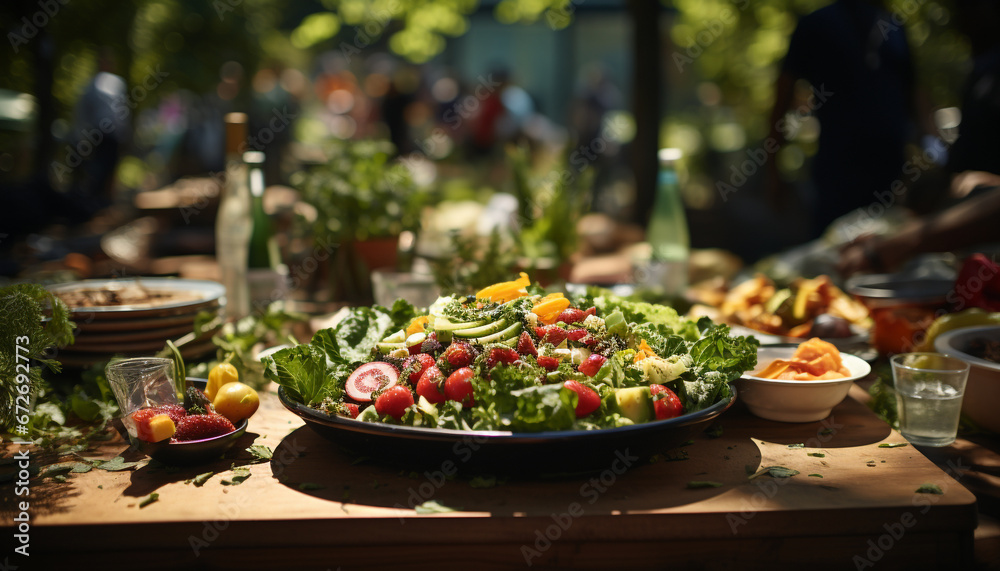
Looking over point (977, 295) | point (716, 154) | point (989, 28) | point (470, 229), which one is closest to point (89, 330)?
point (470, 229)

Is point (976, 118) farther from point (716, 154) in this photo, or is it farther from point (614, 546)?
point (716, 154)

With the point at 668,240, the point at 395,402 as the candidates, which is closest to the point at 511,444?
the point at 395,402

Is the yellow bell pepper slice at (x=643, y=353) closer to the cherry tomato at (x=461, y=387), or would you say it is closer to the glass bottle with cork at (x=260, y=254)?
the cherry tomato at (x=461, y=387)

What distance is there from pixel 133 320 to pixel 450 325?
3.23ft

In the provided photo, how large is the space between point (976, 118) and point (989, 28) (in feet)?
1.98

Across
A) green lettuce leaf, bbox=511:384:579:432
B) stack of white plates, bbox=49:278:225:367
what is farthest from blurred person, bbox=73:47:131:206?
green lettuce leaf, bbox=511:384:579:432

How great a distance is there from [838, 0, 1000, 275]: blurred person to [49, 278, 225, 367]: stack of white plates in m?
2.42

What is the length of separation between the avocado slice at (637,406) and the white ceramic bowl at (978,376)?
91 centimetres

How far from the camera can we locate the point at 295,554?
53.2 inches

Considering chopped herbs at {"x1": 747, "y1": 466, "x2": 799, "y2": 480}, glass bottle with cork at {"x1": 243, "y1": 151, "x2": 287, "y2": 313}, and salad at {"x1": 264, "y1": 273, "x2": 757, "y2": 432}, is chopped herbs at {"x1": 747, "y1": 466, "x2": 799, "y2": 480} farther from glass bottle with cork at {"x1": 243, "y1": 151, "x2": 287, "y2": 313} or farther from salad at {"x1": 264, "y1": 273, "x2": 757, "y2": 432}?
glass bottle with cork at {"x1": 243, "y1": 151, "x2": 287, "y2": 313}

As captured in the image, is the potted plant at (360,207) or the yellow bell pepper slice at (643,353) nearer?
the yellow bell pepper slice at (643,353)

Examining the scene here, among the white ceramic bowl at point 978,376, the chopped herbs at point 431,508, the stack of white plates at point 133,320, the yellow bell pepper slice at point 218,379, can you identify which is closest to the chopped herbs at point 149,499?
the yellow bell pepper slice at point 218,379

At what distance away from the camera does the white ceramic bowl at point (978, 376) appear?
5.83ft

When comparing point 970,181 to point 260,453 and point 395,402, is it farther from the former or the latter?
point 260,453
